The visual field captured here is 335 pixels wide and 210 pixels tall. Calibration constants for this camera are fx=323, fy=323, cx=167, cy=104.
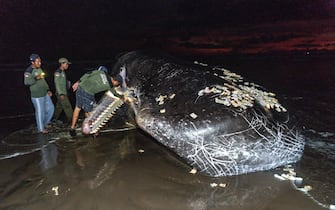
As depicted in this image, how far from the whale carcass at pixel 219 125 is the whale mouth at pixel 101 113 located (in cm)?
83

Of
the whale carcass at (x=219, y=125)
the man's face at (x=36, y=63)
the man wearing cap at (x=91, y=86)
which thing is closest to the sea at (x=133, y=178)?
the whale carcass at (x=219, y=125)

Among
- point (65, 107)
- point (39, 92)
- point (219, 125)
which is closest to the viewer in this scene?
point (219, 125)

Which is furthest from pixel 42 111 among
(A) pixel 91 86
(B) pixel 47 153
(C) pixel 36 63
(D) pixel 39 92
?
(B) pixel 47 153

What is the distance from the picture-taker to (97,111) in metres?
7.16

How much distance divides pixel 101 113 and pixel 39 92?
1.67 metres

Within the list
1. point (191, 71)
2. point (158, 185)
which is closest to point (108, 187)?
point (158, 185)

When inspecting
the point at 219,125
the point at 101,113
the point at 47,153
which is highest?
the point at 219,125

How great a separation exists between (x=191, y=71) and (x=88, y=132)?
8.53ft

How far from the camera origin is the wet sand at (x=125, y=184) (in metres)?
4.50

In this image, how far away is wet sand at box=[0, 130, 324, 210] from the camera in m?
4.50

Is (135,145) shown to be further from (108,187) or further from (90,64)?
(90,64)

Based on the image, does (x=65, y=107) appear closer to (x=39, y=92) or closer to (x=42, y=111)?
(x=42, y=111)

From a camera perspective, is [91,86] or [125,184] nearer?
[125,184]

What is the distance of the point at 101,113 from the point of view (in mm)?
7133
